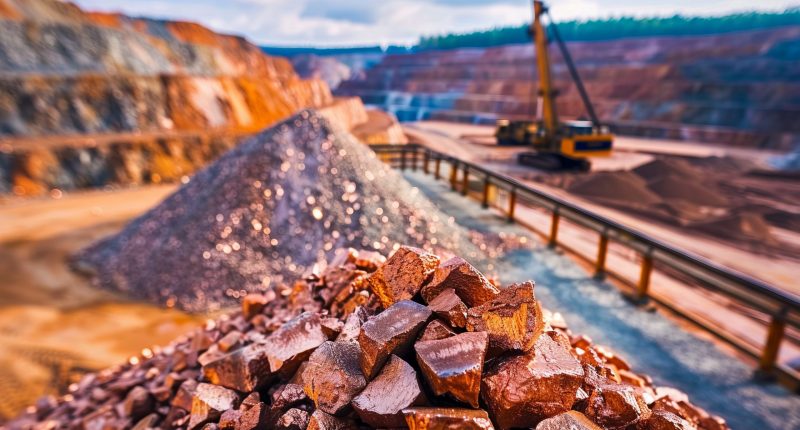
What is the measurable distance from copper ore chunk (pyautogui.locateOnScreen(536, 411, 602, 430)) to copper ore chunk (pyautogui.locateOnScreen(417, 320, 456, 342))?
0.50 m

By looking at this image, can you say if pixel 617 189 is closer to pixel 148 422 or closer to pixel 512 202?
pixel 512 202

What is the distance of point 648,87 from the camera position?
40.4 meters

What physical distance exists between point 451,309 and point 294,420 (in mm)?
834

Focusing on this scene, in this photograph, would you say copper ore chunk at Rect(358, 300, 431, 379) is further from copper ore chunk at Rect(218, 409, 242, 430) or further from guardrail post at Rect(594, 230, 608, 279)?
guardrail post at Rect(594, 230, 608, 279)

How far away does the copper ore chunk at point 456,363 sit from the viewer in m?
1.76

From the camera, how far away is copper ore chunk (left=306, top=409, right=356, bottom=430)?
73.3 inches

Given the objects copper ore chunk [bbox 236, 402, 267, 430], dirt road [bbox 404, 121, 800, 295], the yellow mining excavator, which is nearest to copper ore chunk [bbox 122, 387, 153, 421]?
copper ore chunk [bbox 236, 402, 267, 430]

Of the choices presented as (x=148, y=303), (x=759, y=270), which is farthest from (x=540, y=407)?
(x=759, y=270)

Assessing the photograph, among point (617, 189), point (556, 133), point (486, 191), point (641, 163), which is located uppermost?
point (486, 191)

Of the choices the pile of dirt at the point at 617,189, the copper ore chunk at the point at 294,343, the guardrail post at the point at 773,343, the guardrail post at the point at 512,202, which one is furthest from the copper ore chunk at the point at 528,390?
the pile of dirt at the point at 617,189

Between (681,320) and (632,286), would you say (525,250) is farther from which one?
Answer: (681,320)

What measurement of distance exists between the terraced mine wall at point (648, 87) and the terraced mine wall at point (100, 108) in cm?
2340

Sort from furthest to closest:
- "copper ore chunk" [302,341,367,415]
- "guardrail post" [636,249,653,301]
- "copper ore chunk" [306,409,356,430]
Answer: "guardrail post" [636,249,653,301], "copper ore chunk" [302,341,367,415], "copper ore chunk" [306,409,356,430]

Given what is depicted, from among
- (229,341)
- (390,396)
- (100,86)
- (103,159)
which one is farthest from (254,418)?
(100,86)
